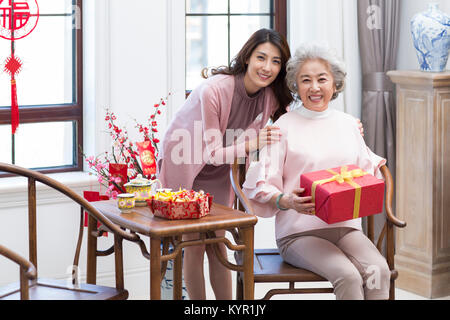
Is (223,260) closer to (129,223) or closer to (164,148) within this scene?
(129,223)

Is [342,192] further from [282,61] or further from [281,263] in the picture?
[282,61]

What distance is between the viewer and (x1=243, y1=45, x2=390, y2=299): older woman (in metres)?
2.76

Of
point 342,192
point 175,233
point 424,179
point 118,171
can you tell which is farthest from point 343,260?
point 424,179

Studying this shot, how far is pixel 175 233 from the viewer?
2475 mm

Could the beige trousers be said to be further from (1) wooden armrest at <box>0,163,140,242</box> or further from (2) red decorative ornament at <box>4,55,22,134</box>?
(2) red decorative ornament at <box>4,55,22,134</box>

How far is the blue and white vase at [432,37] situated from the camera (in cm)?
390

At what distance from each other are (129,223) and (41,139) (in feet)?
5.26

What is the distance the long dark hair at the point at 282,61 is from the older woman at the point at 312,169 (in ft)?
0.24

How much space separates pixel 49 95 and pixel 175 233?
1.83 m

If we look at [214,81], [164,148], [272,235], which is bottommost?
[272,235]

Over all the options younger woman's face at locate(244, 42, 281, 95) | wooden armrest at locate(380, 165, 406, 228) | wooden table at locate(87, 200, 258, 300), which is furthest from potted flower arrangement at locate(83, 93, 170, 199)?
wooden armrest at locate(380, 165, 406, 228)

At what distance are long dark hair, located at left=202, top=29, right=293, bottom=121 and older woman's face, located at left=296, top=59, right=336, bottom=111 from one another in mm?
113
